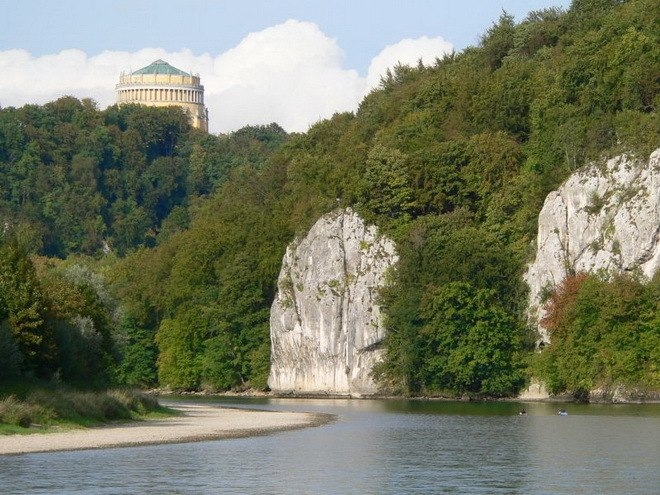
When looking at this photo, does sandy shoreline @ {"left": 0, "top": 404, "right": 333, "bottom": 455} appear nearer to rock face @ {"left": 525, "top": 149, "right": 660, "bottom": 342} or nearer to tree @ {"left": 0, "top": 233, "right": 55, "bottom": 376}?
tree @ {"left": 0, "top": 233, "right": 55, "bottom": 376}

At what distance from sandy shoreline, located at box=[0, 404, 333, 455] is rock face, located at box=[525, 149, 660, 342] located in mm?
27142

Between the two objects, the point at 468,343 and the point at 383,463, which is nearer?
the point at 383,463

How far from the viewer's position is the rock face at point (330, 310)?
123 metres

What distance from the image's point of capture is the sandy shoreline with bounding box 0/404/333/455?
59.5m

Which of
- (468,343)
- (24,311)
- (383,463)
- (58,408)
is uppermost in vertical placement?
(468,343)

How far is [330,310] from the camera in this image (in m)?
127

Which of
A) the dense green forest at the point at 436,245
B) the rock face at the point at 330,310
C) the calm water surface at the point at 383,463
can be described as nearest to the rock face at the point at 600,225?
the dense green forest at the point at 436,245

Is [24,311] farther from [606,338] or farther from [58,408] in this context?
[606,338]

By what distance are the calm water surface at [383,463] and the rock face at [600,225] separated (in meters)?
28.9

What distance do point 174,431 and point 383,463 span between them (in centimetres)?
1639

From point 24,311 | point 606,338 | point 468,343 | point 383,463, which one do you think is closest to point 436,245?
point 468,343

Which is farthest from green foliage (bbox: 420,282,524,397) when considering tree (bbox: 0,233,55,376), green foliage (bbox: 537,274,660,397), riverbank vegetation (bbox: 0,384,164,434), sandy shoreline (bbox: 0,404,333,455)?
tree (bbox: 0,233,55,376)

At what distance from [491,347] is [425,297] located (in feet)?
24.0

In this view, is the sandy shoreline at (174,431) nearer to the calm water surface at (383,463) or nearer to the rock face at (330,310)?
the calm water surface at (383,463)
